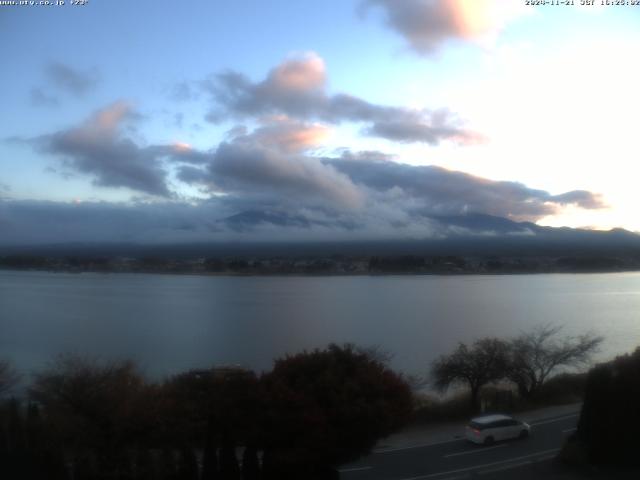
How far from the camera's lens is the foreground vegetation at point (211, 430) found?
5.08 metres

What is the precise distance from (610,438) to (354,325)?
16.0 m

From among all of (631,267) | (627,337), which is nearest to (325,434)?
(627,337)

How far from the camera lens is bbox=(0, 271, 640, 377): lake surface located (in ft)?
54.6

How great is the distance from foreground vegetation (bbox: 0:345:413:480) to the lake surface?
8198 millimetres

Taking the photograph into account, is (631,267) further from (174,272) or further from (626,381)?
(626,381)

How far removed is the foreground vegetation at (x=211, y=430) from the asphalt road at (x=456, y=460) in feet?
2.14

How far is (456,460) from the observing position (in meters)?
6.23

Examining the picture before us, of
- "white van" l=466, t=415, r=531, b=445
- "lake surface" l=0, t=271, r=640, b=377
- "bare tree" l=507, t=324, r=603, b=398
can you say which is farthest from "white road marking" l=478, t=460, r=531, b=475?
"lake surface" l=0, t=271, r=640, b=377

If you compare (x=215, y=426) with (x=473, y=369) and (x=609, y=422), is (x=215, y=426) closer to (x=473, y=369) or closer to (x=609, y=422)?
(x=609, y=422)

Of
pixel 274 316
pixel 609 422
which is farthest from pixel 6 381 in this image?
pixel 274 316

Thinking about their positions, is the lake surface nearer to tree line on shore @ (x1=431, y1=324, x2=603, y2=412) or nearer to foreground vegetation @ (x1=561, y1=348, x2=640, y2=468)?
tree line on shore @ (x1=431, y1=324, x2=603, y2=412)

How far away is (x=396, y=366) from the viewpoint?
46.0 ft

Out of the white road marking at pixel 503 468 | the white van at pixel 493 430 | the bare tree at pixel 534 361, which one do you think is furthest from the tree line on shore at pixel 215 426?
the bare tree at pixel 534 361

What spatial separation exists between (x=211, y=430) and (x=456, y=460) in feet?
8.42
